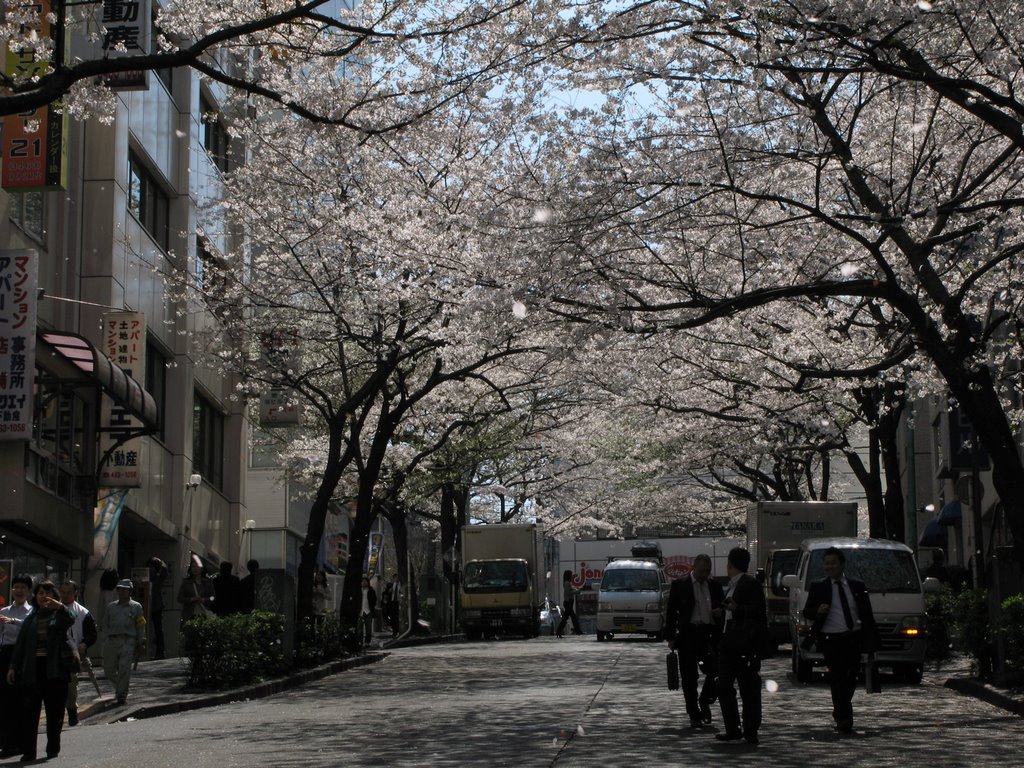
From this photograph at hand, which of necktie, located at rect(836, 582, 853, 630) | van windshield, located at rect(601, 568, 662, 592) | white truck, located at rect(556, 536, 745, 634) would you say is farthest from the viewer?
white truck, located at rect(556, 536, 745, 634)

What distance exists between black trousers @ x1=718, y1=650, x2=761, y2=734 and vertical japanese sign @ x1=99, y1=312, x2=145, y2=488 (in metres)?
16.5

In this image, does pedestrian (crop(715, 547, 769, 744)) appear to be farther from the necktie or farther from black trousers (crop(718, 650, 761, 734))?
the necktie

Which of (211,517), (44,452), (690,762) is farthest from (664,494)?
(690,762)

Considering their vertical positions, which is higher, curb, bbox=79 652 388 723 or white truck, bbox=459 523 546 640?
white truck, bbox=459 523 546 640

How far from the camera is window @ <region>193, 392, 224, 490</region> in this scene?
35.6m

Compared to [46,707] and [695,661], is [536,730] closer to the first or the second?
[695,661]

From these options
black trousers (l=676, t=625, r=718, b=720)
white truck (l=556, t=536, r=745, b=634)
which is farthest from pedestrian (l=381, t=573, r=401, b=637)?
black trousers (l=676, t=625, r=718, b=720)

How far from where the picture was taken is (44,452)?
2353 centimetres

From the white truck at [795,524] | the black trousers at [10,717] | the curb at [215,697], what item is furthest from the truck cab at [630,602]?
the black trousers at [10,717]

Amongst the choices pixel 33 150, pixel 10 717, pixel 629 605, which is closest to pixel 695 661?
pixel 10 717

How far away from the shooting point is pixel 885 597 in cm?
1997

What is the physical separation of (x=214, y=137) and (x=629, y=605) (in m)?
16.3

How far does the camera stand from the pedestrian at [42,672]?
12.7 m

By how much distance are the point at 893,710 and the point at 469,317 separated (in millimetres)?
7770
